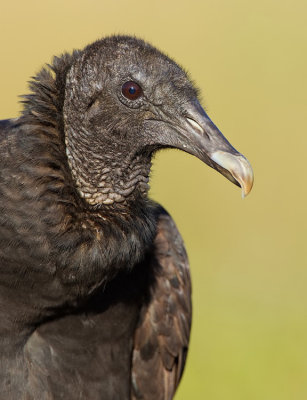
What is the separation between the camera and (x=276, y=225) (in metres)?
9.92

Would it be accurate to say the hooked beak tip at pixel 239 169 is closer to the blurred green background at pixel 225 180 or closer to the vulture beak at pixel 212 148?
the vulture beak at pixel 212 148

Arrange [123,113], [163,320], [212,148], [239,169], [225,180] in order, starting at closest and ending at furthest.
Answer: [239,169], [212,148], [123,113], [163,320], [225,180]

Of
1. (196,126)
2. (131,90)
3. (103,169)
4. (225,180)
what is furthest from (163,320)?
(225,180)

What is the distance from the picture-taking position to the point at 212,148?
12.7 feet

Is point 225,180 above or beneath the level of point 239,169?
beneath

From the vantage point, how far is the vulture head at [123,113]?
394cm

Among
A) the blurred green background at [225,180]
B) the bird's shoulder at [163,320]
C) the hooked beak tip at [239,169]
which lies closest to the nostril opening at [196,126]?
the hooked beak tip at [239,169]

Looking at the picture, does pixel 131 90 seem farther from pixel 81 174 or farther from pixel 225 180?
pixel 225 180

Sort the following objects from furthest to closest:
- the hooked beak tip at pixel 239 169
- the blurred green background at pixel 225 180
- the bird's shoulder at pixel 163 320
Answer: the blurred green background at pixel 225 180 → the bird's shoulder at pixel 163 320 → the hooked beak tip at pixel 239 169

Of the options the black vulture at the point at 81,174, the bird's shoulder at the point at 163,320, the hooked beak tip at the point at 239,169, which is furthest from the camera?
the bird's shoulder at the point at 163,320

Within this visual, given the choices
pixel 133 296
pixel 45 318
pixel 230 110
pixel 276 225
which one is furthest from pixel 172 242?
pixel 230 110

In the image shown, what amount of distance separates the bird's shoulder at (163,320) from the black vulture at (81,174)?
2.13ft

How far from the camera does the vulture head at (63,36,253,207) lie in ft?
12.9

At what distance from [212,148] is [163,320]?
147 cm
